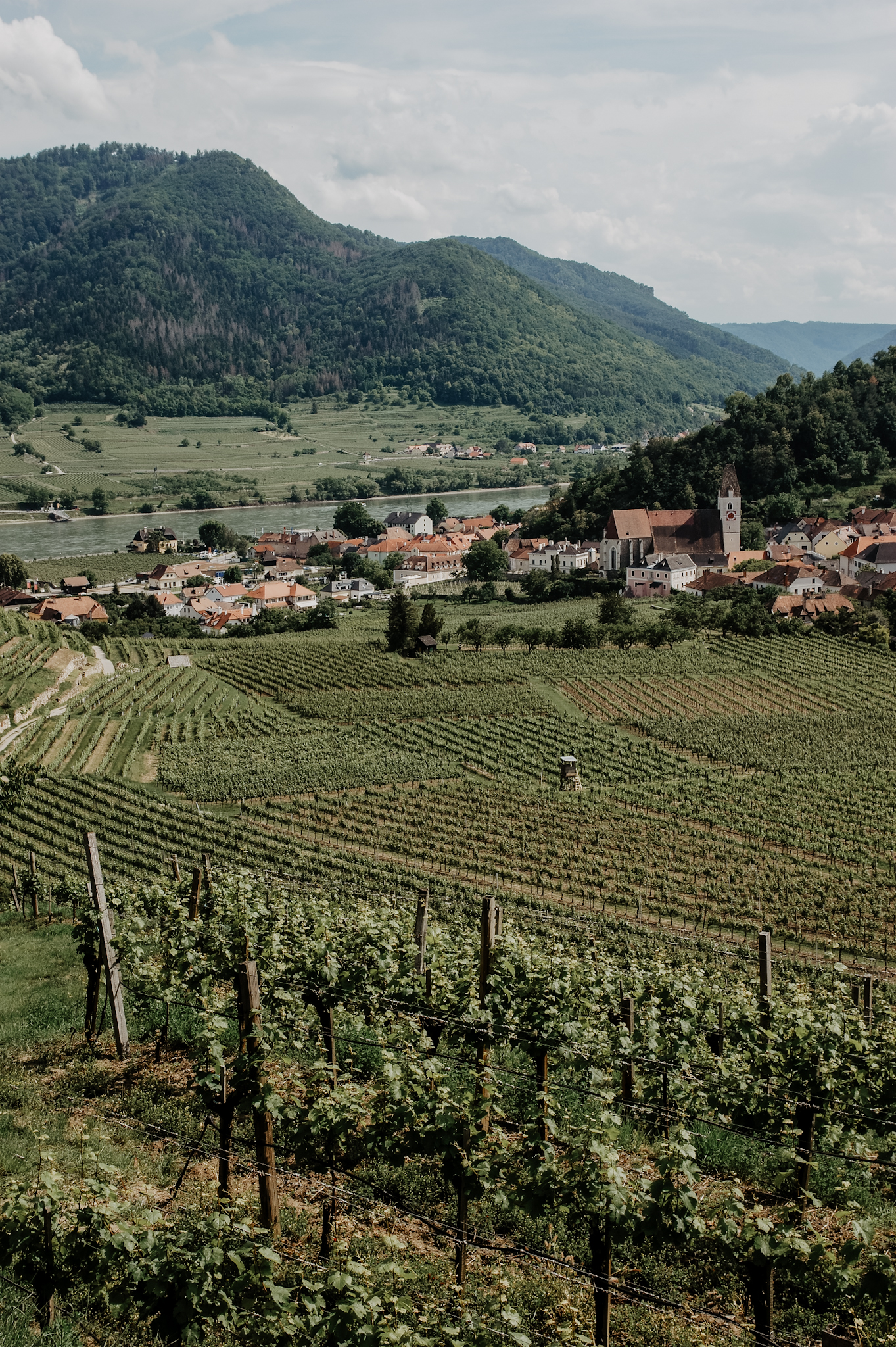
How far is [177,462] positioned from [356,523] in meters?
73.4

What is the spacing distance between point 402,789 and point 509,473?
139 m

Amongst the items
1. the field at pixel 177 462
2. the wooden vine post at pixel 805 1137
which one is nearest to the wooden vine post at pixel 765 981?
the wooden vine post at pixel 805 1137

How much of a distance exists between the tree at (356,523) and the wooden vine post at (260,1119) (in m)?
99.5

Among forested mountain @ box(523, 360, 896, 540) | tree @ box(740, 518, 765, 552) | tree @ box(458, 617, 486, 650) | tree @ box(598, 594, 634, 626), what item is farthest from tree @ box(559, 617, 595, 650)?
forested mountain @ box(523, 360, 896, 540)

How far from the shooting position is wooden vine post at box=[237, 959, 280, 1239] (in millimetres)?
6645

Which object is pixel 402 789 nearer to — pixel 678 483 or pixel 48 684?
pixel 48 684

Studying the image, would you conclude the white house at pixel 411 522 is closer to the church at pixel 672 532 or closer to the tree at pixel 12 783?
the church at pixel 672 532

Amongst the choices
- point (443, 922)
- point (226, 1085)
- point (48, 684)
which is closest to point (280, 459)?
point (48, 684)

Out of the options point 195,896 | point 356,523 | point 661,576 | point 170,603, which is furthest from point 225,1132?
point 356,523

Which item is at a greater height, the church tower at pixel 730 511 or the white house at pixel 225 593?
the church tower at pixel 730 511

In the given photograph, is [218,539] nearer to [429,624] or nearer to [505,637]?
[429,624]

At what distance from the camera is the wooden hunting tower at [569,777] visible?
31.0 metres

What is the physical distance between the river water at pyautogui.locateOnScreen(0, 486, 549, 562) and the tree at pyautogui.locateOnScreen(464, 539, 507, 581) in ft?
137

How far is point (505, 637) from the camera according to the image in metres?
54.7
